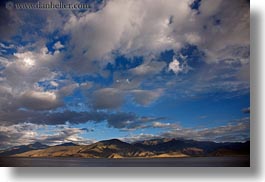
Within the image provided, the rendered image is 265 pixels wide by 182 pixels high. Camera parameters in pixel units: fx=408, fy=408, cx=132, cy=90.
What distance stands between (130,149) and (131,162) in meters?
0.13

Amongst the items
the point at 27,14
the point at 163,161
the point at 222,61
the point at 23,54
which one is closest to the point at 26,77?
the point at 23,54

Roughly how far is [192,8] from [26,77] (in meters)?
1.78

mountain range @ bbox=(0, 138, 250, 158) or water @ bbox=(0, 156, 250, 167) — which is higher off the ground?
mountain range @ bbox=(0, 138, 250, 158)

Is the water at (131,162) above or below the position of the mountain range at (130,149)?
below

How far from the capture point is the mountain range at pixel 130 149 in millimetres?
3953

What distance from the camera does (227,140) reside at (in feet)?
12.9

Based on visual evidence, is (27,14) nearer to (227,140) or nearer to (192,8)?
(192,8)

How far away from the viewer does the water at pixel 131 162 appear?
12.9ft

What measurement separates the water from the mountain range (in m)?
0.04

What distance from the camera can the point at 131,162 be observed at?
397 centimetres

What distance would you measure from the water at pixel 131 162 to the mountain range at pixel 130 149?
0.04 metres

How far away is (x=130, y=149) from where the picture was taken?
13.1 feet

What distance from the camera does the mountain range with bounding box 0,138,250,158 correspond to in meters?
3.95

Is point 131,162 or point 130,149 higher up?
point 130,149
